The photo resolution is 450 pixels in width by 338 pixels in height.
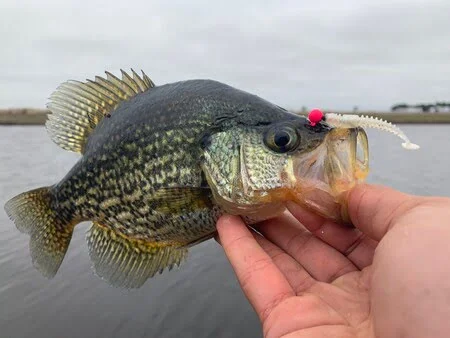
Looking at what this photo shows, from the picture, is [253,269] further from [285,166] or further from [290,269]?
[285,166]

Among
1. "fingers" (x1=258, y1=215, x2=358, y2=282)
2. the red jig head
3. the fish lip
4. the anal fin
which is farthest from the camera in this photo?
the anal fin

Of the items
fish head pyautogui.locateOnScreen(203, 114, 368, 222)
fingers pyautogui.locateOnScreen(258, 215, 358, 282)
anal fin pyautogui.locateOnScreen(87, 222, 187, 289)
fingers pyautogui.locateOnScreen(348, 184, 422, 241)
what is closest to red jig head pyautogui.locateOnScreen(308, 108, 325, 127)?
fish head pyautogui.locateOnScreen(203, 114, 368, 222)

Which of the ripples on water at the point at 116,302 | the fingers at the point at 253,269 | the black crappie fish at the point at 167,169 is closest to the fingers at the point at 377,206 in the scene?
the black crappie fish at the point at 167,169

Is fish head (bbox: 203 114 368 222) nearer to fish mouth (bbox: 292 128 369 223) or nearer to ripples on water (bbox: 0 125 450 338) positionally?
fish mouth (bbox: 292 128 369 223)

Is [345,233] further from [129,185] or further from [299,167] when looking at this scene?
[129,185]

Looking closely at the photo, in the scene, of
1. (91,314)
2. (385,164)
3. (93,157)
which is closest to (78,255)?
(91,314)

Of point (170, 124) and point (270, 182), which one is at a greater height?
point (170, 124)

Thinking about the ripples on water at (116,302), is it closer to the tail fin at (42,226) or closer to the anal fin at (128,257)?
the tail fin at (42,226)
